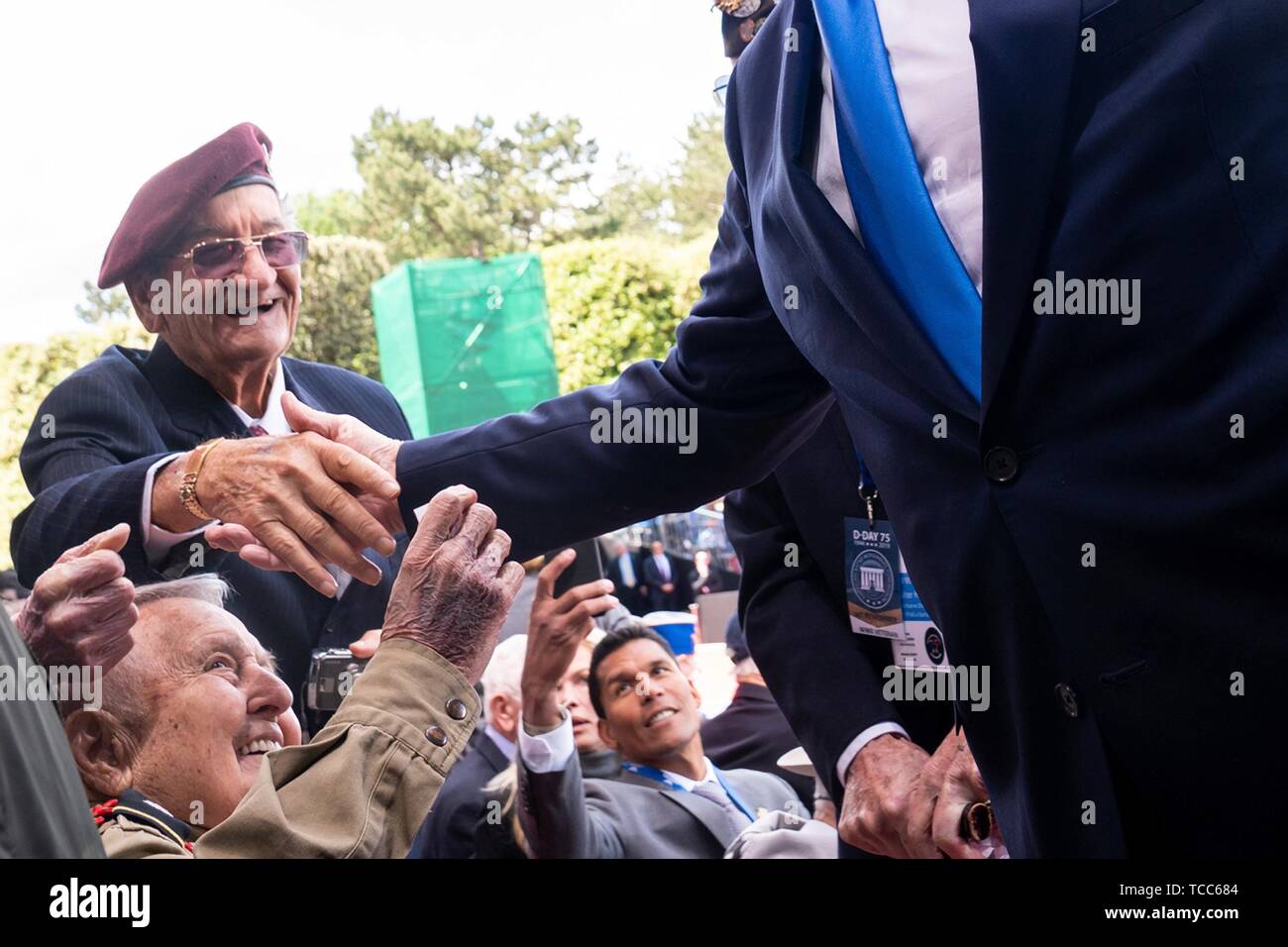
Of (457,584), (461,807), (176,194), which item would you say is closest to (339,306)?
(176,194)

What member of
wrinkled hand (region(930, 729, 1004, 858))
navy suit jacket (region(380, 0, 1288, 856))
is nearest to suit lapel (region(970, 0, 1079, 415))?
navy suit jacket (region(380, 0, 1288, 856))

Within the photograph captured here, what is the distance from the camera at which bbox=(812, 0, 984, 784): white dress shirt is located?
52.9 inches

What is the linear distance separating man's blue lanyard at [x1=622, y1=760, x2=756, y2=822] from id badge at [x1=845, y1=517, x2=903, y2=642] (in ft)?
1.96

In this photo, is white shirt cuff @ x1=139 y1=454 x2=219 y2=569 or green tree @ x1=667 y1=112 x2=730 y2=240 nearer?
white shirt cuff @ x1=139 y1=454 x2=219 y2=569

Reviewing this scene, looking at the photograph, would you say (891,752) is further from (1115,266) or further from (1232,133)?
(1232,133)

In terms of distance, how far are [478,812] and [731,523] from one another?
700 mm

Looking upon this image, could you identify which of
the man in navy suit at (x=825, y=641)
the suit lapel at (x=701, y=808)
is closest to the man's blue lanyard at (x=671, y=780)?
the suit lapel at (x=701, y=808)

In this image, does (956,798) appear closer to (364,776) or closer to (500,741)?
(364,776)

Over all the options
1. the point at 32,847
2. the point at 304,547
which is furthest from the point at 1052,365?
the point at 304,547

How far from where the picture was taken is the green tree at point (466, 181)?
7.55 feet

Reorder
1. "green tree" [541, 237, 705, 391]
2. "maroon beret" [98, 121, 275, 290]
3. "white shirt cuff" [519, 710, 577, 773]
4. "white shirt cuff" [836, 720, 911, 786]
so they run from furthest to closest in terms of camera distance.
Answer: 1. "white shirt cuff" [519, 710, 577, 773]
2. "green tree" [541, 237, 705, 391]
3. "maroon beret" [98, 121, 275, 290]
4. "white shirt cuff" [836, 720, 911, 786]

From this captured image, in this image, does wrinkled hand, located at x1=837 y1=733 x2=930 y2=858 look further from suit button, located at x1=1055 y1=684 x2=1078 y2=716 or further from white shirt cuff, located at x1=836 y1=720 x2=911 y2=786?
suit button, located at x1=1055 y1=684 x2=1078 y2=716

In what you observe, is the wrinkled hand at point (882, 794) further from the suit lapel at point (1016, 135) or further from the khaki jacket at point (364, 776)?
the suit lapel at point (1016, 135)

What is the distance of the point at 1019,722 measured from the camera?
1336mm
